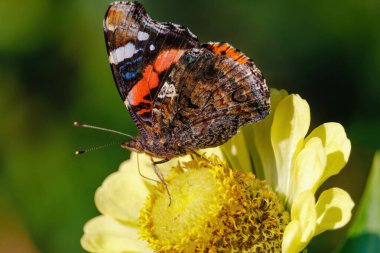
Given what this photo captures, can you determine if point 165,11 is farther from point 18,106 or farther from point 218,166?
point 218,166

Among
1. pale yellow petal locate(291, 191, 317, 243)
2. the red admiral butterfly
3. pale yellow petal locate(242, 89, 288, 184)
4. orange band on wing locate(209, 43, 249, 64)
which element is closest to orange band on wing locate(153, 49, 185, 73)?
the red admiral butterfly

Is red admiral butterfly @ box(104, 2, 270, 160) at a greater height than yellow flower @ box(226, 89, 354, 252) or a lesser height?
greater

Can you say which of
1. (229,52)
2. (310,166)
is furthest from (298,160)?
(229,52)

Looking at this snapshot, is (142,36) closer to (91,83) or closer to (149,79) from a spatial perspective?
(149,79)

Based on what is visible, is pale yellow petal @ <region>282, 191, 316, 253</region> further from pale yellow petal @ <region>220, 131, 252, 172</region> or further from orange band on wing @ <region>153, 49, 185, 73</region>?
orange band on wing @ <region>153, 49, 185, 73</region>

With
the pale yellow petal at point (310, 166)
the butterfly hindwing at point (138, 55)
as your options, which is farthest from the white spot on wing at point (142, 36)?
the pale yellow petal at point (310, 166)

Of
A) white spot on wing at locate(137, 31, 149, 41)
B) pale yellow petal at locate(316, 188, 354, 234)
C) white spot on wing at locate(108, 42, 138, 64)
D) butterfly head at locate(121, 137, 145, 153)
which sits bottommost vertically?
pale yellow petal at locate(316, 188, 354, 234)
